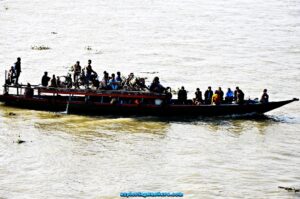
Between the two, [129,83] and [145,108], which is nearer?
[145,108]

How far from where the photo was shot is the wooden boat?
26.4m

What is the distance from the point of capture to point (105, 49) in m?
40.6

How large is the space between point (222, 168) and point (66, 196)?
16.4 ft

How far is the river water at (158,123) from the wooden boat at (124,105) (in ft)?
1.31

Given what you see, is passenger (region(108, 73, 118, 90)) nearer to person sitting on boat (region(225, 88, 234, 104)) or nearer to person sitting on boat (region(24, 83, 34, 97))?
person sitting on boat (region(24, 83, 34, 97))

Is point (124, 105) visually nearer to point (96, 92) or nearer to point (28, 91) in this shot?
point (96, 92)

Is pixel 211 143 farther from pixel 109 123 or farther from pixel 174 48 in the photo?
pixel 174 48

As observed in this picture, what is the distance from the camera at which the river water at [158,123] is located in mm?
19078

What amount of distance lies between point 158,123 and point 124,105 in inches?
64.1

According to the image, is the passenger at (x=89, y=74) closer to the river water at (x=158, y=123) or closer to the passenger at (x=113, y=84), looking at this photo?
the passenger at (x=113, y=84)

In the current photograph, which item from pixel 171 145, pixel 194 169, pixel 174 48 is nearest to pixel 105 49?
pixel 174 48

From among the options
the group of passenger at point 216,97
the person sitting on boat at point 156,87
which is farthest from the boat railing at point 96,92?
the group of passenger at point 216,97

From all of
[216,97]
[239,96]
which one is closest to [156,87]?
[216,97]

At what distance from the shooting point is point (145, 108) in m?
26.5
